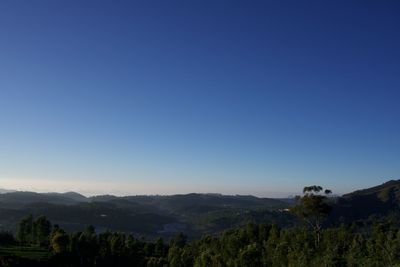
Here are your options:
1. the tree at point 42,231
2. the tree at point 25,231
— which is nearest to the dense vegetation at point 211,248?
the tree at point 42,231

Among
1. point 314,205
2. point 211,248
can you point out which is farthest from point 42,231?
point 314,205

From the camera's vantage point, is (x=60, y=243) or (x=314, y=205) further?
(x=60, y=243)

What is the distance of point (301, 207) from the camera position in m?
85.3

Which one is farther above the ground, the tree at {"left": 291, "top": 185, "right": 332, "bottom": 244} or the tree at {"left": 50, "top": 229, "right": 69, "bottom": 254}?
the tree at {"left": 291, "top": 185, "right": 332, "bottom": 244}

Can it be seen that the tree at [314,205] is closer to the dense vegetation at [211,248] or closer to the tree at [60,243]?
the dense vegetation at [211,248]

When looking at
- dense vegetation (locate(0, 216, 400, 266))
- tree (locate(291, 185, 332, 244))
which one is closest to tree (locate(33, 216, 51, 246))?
dense vegetation (locate(0, 216, 400, 266))

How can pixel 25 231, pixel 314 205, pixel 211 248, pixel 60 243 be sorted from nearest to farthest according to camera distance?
pixel 314 205
pixel 211 248
pixel 60 243
pixel 25 231

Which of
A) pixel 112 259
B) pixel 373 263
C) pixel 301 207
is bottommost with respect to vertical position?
pixel 112 259

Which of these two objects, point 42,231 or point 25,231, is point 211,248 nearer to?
point 42,231

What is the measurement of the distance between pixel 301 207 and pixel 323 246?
8715 mm

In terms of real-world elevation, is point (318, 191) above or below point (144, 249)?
above

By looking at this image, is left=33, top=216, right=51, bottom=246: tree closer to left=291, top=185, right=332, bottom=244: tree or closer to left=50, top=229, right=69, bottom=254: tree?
left=50, top=229, right=69, bottom=254: tree

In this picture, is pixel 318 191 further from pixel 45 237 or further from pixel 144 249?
pixel 45 237

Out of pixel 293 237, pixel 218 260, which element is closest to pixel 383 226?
pixel 293 237
